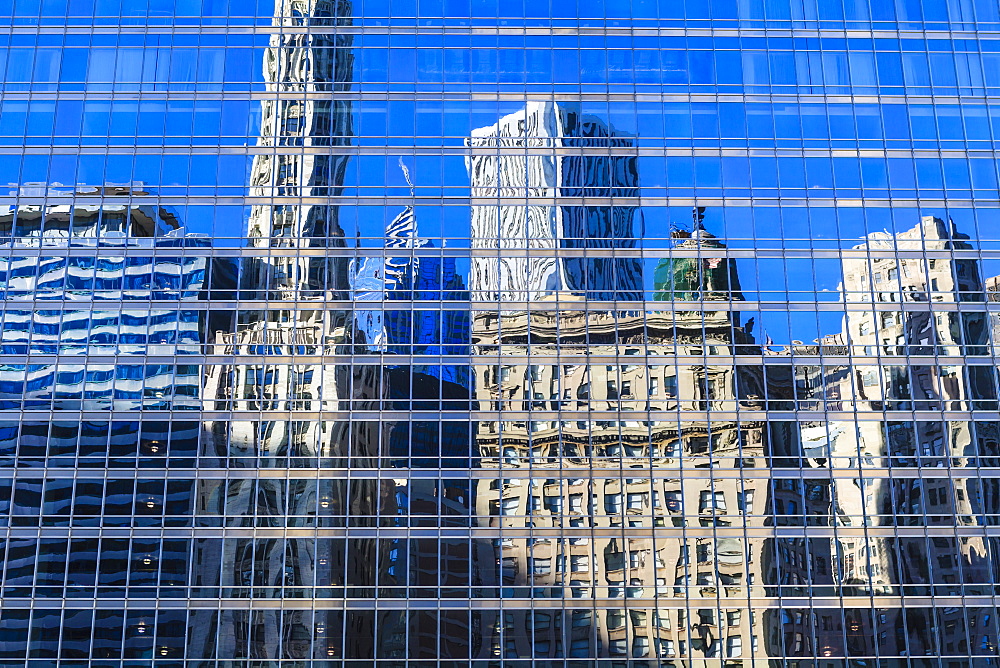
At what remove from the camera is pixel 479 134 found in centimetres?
4447

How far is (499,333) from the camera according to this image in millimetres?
41812

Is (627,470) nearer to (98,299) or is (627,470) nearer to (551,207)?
(551,207)

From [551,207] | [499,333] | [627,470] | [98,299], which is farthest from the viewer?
[551,207]

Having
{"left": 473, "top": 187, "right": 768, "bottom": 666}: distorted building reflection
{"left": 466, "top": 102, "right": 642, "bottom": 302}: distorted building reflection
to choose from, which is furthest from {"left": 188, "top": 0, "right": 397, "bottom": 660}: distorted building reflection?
{"left": 466, "top": 102, "right": 642, "bottom": 302}: distorted building reflection

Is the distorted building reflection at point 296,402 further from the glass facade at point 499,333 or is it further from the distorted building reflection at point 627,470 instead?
the distorted building reflection at point 627,470

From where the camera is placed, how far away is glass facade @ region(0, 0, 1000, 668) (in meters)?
39.0

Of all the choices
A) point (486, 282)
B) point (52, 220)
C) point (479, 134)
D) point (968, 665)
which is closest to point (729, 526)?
point (968, 665)

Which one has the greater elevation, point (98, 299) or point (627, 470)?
point (98, 299)

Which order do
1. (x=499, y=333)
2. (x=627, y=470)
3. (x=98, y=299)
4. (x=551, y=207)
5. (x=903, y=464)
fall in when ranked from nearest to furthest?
(x=627, y=470), (x=903, y=464), (x=499, y=333), (x=98, y=299), (x=551, y=207)

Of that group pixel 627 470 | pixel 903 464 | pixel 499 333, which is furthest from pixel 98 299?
pixel 903 464

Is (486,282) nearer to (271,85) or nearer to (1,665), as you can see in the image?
(271,85)

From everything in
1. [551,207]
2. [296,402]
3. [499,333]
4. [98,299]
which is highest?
[551,207]

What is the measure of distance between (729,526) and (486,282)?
14.6 metres

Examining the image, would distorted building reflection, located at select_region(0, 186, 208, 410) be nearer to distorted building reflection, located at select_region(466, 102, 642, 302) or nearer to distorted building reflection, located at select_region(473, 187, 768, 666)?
distorted building reflection, located at select_region(466, 102, 642, 302)
